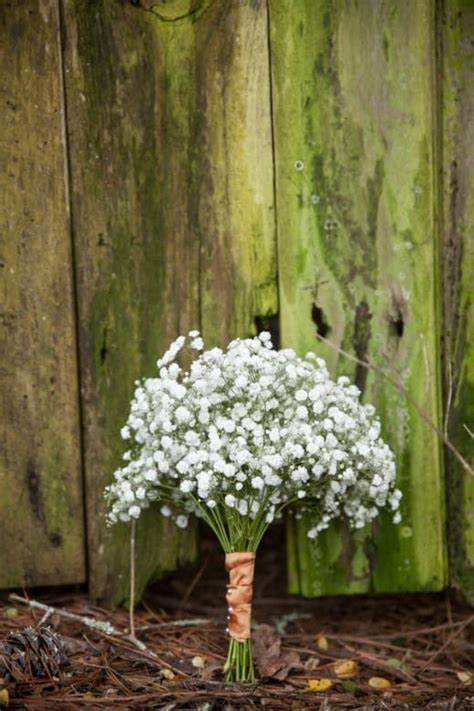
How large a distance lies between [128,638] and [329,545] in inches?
28.4

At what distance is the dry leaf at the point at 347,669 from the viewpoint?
2.68 meters

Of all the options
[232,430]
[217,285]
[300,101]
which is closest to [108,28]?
[300,101]

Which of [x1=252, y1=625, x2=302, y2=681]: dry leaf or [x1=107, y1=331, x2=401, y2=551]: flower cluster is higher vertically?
[x1=107, y1=331, x2=401, y2=551]: flower cluster

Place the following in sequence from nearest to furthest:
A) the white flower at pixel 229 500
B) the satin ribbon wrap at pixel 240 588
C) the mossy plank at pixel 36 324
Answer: the white flower at pixel 229 500 → the satin ribbon wrap at pixel 240 588 → the mossy plank at pixel 36 324

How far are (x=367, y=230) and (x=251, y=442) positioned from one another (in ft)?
2.81

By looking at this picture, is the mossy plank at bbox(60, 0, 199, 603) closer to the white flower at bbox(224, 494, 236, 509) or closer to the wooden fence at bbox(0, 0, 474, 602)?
the wooden fence at bbox(0, 0, 474, 602)

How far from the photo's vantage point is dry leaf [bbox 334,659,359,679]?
2.68 m

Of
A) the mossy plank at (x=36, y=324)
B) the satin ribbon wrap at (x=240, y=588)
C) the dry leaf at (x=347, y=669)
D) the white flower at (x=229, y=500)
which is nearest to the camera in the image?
the white flower at (x=229, y=500)

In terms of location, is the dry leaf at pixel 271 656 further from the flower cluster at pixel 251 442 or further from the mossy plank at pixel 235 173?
the mossy plank at pixel 235 173

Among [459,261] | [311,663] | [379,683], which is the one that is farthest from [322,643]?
[459,261]

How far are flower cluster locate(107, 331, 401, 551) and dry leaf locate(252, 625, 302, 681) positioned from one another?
1.25 feet

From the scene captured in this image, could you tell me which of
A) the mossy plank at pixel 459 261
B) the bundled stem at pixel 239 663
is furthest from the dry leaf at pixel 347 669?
the mossy plank at pixel 459 261

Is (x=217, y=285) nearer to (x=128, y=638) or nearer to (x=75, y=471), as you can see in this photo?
(x=75, y=471)

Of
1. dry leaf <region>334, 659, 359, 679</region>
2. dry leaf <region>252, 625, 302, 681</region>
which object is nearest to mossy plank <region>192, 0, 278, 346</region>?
dry leaf <region>252, 625, 302, 681</region>
